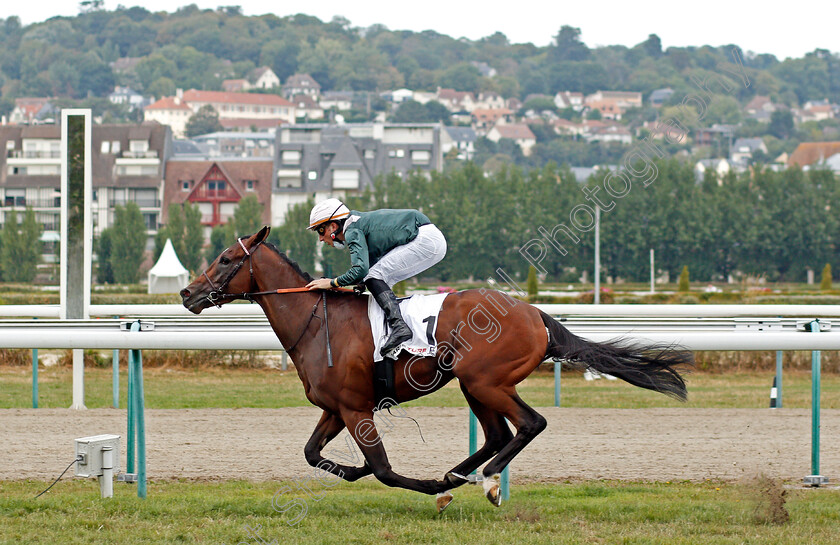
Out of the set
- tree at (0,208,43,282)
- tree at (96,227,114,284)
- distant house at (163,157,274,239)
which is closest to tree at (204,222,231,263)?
tree at (96,227,114,284)

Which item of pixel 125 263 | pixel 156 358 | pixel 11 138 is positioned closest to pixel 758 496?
pixel 156 358

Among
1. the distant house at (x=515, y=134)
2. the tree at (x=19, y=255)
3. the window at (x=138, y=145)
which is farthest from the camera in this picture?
the distant house at (x=515, y=134)

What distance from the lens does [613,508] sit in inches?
202

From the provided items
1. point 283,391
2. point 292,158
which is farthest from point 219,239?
point 283,391

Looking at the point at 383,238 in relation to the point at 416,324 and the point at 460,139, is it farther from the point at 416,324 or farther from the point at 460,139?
the point at 460,139

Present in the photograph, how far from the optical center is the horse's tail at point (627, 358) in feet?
16.8

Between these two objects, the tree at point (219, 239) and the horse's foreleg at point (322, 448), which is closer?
the horse's foreleg at point (322, 448)

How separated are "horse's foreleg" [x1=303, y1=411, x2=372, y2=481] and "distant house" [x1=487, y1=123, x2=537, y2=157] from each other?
174m

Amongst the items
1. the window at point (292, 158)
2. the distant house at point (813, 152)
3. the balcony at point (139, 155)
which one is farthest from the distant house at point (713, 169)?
the balcony at point (139, 155)

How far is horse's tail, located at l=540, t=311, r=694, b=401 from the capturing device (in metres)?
5.13

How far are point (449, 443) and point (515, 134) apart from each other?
178 metres

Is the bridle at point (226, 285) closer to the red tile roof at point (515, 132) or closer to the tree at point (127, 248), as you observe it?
the tree at point (127, 248)

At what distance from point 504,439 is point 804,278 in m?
50.9

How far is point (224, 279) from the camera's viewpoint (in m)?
5.30
